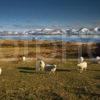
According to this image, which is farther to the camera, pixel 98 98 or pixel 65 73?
pixel 65 73

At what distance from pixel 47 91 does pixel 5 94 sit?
127 inches

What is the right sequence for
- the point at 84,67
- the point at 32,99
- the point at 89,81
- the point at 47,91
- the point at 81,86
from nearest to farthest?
1. the point at 32,99
2. the point at 47,91
3. the point at 81,86
4. the point at 89,81
5. the point at 84,67

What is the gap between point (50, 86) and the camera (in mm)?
21047

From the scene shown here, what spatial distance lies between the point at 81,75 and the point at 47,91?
758 centimetres

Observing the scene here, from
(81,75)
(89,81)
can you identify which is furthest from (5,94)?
(81,75)

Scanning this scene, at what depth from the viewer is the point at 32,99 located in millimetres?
17406

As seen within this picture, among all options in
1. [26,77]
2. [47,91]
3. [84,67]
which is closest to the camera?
[47,91]

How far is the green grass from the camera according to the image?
18.0 m

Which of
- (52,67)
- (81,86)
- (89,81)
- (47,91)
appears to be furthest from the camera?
(52,67)

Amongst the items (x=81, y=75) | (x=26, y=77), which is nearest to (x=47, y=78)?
(x=26, y=77)

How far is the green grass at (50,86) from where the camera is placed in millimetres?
18039

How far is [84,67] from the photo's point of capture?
29.1 meters

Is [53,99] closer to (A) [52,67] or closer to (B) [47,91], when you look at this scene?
(B) [47,91]

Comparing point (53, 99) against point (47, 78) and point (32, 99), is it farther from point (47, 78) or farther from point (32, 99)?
point (47, 78)
